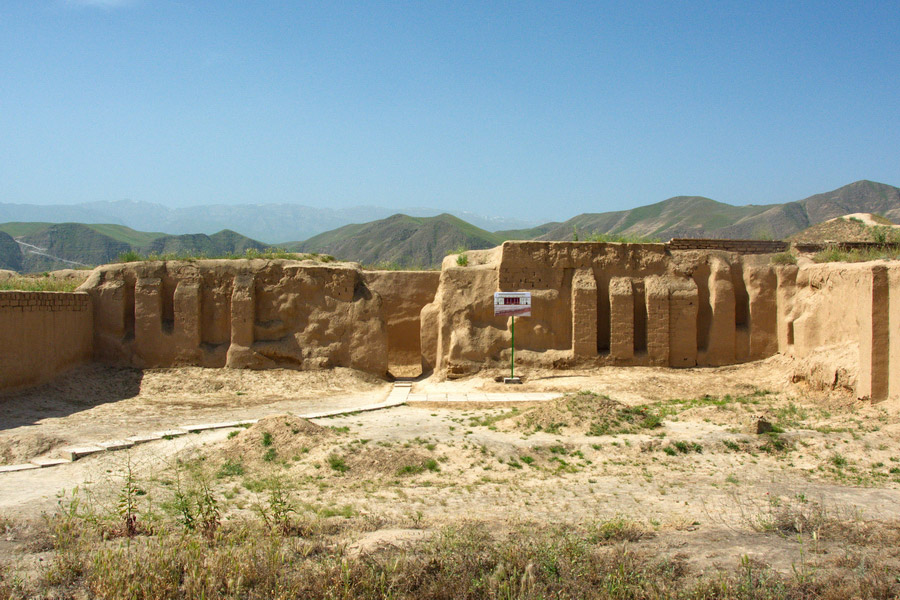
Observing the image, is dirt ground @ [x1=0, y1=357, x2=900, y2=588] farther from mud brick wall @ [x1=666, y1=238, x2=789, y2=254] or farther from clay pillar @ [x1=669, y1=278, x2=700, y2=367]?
mud brick wall @ [x1=666, y1=238, x2=789, y2=254]

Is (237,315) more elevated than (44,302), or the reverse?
(44,302)

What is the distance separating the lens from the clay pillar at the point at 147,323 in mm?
14969

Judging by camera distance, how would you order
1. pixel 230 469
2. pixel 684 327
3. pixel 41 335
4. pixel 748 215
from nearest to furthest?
pixel 230 469 → pixel 41 335 → pixel 684 327 → pixel 748 215

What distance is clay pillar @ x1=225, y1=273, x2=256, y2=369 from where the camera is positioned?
49.1 feet

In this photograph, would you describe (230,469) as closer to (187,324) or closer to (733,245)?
(187,324)

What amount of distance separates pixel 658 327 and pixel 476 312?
13.4ft

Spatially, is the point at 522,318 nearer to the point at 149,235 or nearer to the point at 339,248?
the point at 339,248

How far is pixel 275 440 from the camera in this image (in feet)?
30.3

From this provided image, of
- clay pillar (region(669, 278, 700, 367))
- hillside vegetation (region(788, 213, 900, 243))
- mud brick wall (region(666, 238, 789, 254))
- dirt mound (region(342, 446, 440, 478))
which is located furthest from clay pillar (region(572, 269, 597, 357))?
hillside vegetation (region(788, 213, 900, 243))

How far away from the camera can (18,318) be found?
12.3 m

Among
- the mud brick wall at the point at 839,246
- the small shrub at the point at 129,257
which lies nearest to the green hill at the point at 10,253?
the small shrub at the point at 129,257

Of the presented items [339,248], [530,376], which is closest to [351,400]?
[530,376]

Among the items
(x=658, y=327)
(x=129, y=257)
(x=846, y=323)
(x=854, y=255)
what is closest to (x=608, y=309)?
(x=658, y=327)

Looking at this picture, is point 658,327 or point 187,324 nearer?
point 187,324
